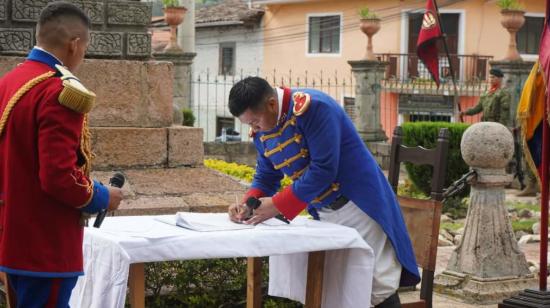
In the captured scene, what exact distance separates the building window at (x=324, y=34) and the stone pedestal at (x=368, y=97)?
45.0 feet

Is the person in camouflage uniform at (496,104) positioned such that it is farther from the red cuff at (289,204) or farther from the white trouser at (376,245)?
the red cuff at (289,204)

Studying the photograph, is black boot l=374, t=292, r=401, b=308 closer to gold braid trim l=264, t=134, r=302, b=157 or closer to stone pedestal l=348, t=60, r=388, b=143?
gold braid trim l=264, t=134, r=302, b=157

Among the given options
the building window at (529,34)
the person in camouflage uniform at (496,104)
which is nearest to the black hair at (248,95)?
the person in camouflage uniform at (496,104)

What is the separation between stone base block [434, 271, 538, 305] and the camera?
Answer: 7.21 meters

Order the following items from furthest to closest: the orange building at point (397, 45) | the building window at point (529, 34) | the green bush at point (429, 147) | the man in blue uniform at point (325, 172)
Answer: the building window at point (529, 34), the orange building at point (397, 45), the green bush at point (429, 147), the man in blue uniform at point (325, 172)

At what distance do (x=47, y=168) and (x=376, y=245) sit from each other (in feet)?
5.83

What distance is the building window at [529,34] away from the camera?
31062 millimetres

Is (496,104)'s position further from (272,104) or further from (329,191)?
(272,104)

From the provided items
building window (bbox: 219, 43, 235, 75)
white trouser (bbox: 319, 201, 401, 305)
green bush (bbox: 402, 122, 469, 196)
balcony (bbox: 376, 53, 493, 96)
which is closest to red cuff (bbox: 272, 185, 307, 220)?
white trouser (bbox: 319, 201, 401, 305)

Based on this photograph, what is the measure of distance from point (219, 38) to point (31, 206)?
3295 centimetres

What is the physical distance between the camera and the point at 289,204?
461cm

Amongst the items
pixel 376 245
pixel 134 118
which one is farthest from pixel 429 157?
pixel 134 118

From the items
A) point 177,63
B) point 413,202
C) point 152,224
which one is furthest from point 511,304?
point 177,63

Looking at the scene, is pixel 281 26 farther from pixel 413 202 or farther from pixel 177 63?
pixel 413 202
